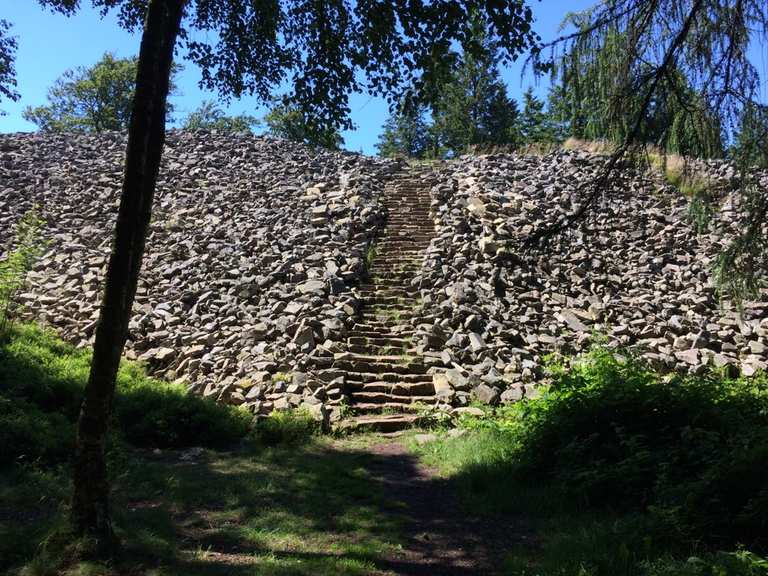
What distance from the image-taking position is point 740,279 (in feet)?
16.3

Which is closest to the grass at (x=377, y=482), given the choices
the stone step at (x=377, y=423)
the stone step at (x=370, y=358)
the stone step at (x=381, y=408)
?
A: the stone step at (x=377, y=423)

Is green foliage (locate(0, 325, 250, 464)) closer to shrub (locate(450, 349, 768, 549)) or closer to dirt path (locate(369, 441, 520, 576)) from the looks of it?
dirt path (locate(369, 441, 520, 576))

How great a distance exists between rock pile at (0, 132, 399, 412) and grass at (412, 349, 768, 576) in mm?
3726

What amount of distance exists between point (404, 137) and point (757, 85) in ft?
145

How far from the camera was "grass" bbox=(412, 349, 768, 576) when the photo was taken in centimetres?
324

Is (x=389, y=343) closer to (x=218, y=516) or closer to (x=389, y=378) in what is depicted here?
(x=389, y=378)

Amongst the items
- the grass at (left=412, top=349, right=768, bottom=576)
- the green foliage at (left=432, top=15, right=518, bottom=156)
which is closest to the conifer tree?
the grass at (left=412, top=349, right=768, bottom=576)

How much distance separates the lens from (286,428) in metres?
7.10

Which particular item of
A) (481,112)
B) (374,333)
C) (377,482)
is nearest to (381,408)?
(374,333)

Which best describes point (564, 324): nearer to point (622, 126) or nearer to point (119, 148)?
point (622, 126)

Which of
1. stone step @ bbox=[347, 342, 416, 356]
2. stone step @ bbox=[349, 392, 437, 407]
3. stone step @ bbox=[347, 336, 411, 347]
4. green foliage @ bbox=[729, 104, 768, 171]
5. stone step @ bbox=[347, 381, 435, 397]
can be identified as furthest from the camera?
stone step @ bbox=[347, 336, 411, 347]

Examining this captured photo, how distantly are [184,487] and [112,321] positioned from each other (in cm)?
238

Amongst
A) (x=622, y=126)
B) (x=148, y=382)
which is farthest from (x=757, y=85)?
(x=148, y=382)

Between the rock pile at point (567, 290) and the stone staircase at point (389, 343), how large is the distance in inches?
15.0
